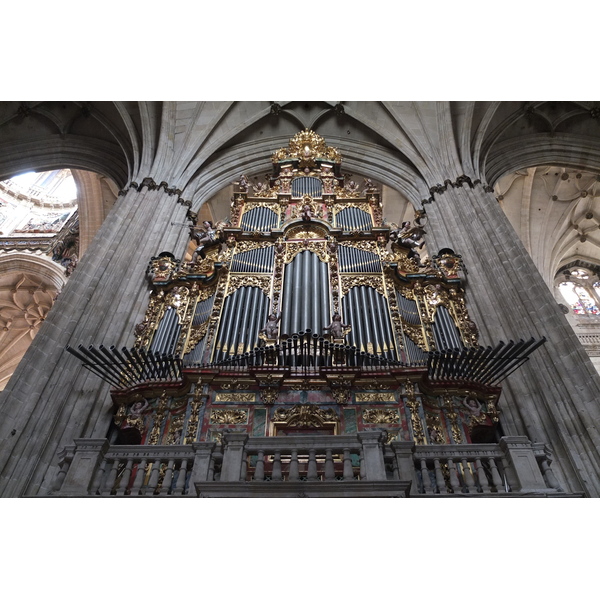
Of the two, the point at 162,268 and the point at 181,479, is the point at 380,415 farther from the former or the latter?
the point at 162,268

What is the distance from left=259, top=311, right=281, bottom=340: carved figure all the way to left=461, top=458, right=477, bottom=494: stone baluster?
3225mm

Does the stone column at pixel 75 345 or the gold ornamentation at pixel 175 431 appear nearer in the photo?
the stone column at pixel 75 345

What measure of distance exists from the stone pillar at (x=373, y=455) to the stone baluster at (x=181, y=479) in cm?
193

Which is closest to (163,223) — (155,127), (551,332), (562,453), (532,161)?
(155,127)

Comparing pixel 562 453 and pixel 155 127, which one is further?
pixel 155 127

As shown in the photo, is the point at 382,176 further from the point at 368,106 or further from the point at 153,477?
the point at 153,477

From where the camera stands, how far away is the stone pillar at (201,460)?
5.36 metres

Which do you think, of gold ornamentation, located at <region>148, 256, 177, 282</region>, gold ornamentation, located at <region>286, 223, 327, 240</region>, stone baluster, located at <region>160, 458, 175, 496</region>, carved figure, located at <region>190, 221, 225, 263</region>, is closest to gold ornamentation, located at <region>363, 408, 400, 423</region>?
stone baluster, located at <region>160, 458, 175, 496</region>

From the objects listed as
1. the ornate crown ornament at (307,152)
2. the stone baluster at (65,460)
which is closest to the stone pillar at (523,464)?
the stone baluster at (65,460)

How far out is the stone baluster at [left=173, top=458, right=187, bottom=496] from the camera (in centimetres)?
523

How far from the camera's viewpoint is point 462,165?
13.0 m

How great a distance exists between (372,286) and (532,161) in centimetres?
876

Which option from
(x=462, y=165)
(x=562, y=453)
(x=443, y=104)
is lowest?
(x=562, y=453)

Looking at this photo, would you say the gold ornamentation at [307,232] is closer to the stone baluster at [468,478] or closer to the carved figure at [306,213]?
the carved figure at [306,213]
